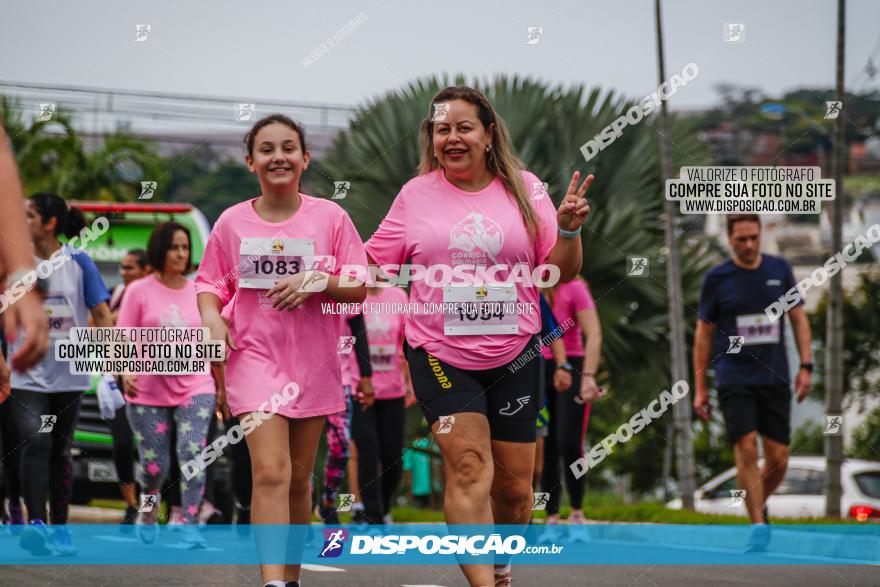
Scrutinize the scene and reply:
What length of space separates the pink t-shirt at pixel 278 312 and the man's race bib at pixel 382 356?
151 inches

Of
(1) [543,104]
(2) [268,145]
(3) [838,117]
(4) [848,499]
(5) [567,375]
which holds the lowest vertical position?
(4) [848,499]

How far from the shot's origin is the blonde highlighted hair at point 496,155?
548 cm

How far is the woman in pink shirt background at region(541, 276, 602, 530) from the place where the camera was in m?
9.11

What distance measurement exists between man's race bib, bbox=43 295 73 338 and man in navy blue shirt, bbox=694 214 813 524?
3.78m

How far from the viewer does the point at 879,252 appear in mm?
49938

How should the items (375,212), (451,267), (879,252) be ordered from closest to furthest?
1. (451,267)
2. (375,212)
3. (879,252)

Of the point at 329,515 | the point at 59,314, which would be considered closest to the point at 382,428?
the point at 329,515

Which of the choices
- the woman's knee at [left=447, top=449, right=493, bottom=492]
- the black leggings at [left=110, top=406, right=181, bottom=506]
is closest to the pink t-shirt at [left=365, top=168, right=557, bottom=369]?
the woman's knee at [left=447, top=449, right=493, bottom=492]

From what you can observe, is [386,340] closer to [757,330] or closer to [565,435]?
[565,435]

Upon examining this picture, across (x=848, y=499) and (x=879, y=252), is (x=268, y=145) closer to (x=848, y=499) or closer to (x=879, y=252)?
(x=848, y=499)

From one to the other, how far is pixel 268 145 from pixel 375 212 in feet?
43.7

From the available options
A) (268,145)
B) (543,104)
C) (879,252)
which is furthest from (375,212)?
(879,252)

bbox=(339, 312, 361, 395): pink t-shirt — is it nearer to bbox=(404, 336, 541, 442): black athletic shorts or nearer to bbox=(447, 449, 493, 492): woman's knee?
bbox=(404, 336, 541, 442): black athletic shorts

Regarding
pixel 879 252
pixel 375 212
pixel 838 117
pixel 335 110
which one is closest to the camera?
pixel 838 117
